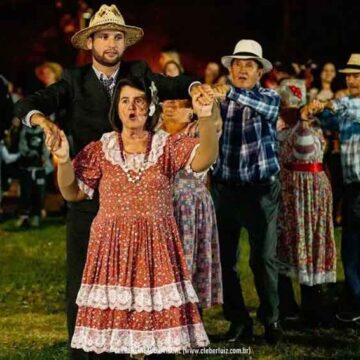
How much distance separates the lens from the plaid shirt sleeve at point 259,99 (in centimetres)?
713

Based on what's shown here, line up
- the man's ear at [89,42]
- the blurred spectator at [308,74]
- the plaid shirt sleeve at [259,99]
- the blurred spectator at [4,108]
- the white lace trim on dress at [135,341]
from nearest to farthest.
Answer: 1. the white lace trim on dress at [135,341]
2. the man's ear at [89,42]
3. the plaid shirt sleeve at [259,99]
4. the blurred spectator at [4,108]
5. the blurred spectator at [308,74]

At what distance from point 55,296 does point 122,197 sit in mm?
3973

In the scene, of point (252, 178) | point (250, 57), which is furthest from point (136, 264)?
point (250, 57)

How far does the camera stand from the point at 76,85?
599 cm

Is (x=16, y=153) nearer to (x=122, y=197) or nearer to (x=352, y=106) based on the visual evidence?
(x=352, y=106)

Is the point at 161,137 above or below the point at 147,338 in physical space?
above

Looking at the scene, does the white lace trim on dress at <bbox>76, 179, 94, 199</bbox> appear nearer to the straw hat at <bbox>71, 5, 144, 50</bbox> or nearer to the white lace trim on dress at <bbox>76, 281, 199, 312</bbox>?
the white lace trim on dress at <bbox>76, 281, 199, 312</bbox>

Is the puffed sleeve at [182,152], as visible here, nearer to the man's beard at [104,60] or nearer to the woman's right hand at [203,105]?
the woman's right hand at [203,105]

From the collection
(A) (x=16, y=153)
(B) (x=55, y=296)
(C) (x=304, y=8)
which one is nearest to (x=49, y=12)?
(C) (x=304, y=8)

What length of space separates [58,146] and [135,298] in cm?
93

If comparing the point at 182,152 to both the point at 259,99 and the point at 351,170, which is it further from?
the point at 351,170

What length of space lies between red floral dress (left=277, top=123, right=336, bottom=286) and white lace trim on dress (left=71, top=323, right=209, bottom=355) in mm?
2784

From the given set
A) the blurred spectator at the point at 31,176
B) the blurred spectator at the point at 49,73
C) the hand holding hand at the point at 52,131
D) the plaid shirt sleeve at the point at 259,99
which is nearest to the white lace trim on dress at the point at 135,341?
the hand holding hand at the point at 52,131

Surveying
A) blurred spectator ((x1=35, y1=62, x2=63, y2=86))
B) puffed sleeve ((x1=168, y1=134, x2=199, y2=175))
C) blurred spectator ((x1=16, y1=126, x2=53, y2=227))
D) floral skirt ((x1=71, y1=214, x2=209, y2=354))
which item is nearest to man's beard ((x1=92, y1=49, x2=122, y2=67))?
puffed sleeve ((x1=168, y1=134, x2=199, y2=175))
